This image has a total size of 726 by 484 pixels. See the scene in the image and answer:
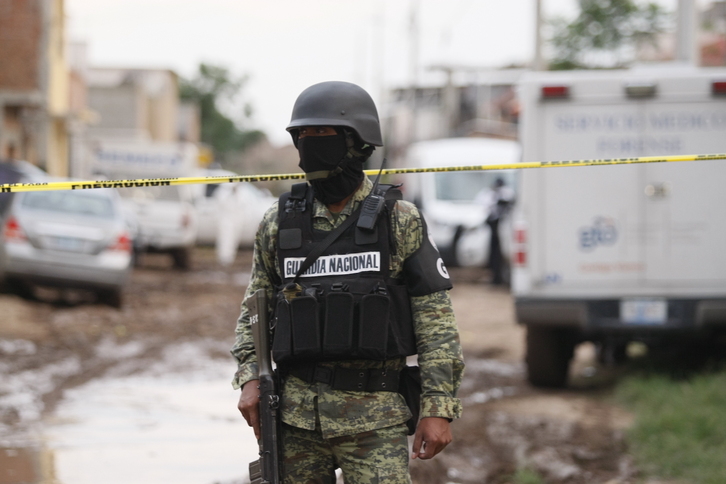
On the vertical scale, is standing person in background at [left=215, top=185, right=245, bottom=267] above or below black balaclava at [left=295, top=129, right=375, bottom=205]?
below

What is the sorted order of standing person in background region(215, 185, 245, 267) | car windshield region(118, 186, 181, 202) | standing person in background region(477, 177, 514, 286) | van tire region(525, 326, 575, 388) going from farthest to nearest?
1. standing person in background region(215, 185, 245, 267)
2. car windshield region(118, 186, 181, 202)
3. standing person in background region(477, 177, 514, 286)
4. van tire region(525, 326, 575, 388)

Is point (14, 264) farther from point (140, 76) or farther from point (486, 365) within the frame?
point (140, 76)

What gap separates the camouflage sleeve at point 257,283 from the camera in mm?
3168

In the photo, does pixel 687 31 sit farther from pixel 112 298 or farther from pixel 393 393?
pixel 393 393

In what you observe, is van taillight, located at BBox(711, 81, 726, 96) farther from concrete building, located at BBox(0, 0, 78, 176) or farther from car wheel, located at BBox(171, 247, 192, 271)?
concrete building, located at BBox(0, 0, 78, 176)

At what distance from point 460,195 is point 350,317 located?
14999mm

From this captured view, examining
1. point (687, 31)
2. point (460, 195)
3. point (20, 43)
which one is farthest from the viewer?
point (20, 43)

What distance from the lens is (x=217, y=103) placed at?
221 feet

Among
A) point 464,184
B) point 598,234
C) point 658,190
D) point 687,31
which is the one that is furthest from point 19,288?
point 464,184

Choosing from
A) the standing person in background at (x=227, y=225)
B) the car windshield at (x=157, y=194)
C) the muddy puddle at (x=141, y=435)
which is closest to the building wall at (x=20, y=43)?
the standing person in background at (x=227, y=225)

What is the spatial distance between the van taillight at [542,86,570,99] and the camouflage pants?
16.5ft

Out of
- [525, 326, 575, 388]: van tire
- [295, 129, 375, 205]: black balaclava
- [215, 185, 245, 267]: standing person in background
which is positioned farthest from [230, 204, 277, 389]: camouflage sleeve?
[215, 185, 245, 267]: standing person in background

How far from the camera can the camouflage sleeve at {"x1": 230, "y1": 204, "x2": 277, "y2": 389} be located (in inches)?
125

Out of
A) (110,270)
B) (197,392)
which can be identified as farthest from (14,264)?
(197,392)
